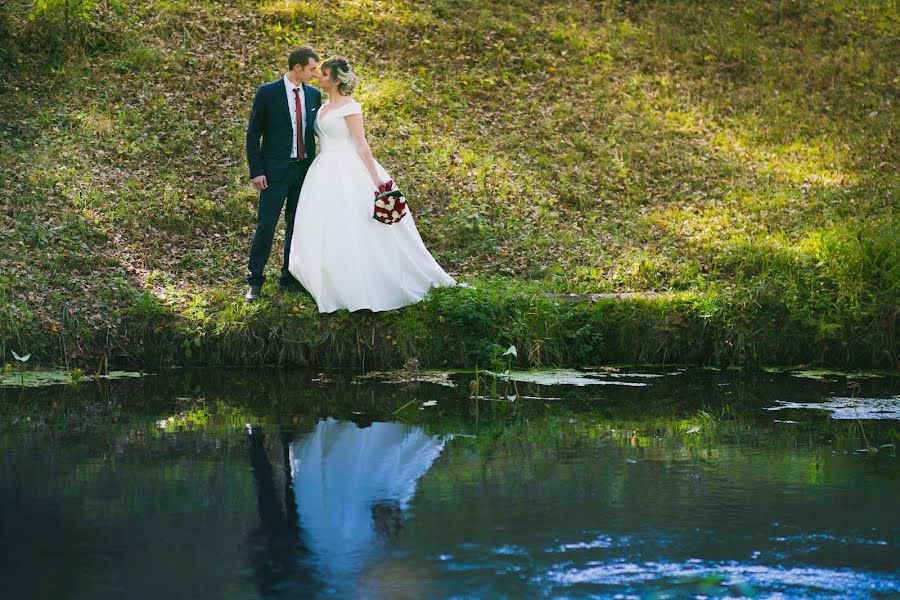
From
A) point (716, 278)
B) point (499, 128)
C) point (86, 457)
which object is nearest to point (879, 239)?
point (716, 278)

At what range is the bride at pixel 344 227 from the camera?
408 inches

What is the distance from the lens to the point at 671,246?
13398mm

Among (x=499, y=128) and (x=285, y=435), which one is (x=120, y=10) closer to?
(x=499, y=128)

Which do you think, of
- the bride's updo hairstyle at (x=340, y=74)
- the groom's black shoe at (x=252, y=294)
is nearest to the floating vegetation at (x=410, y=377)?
the groom's black shoe at (x=252, y=294)

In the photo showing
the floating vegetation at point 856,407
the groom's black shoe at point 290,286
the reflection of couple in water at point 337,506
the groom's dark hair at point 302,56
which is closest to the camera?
the reflection of couple in water at point 337,506

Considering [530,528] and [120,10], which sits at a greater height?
[120,10]

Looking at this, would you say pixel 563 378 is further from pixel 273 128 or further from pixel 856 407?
pixel 273 128

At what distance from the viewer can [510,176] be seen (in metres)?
15.0

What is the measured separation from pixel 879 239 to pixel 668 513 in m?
6.99

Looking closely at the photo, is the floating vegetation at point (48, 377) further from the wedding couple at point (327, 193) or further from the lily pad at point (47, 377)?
the wedding couple at point (327, 193)

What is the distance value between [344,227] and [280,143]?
3.32 ft

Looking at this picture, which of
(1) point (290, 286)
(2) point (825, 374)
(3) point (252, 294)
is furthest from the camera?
(1) point (290, 286)

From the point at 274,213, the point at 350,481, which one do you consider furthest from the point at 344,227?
the point at 350,481

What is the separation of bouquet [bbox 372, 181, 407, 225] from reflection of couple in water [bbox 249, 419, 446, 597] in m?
2.95
